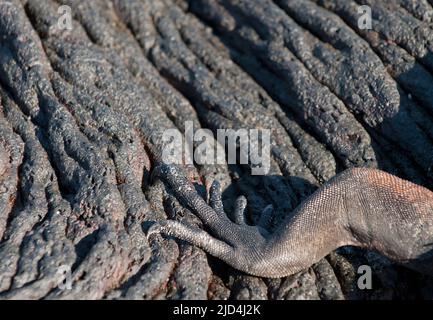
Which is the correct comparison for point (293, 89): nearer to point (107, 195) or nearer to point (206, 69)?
point (206, 69)

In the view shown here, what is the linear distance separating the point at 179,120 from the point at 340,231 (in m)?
2.01

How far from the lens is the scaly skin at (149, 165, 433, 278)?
5.00 metres

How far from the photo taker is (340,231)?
5.10 meters

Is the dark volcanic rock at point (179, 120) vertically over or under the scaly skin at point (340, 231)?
over

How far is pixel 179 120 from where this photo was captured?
6305mm

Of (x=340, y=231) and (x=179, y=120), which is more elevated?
(x=179, y=120)

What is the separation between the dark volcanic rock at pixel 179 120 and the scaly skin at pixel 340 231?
0.16m

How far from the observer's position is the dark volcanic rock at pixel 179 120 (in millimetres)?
4910

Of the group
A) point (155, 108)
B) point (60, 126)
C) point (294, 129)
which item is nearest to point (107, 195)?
point (60, 126)

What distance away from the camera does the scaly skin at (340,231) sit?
16.4 feet

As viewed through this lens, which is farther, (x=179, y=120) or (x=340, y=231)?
(x=179, y=120)

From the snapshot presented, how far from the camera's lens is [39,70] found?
6.15 meters

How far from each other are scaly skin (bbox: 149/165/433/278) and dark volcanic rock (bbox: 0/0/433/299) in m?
0.16
